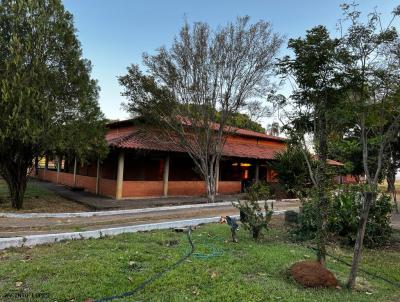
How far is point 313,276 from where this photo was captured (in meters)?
5.50

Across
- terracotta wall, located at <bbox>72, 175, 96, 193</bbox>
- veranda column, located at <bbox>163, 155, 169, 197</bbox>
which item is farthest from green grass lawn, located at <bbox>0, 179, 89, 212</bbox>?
veranda column, located at <bbox>163, 155, 169, 197</bbox>

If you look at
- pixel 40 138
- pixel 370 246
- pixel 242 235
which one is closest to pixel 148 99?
pixel 40 138

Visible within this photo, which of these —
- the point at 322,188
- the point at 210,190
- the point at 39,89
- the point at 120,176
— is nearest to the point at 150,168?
the point at 120,176

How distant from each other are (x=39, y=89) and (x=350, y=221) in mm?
12079

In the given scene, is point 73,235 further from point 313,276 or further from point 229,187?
point 229,187

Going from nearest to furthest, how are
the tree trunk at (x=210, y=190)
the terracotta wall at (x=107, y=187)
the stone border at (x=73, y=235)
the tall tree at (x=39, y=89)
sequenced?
the stone border at (x=73, y=235), the tall tree at (x=39, y=89), the tree trunk at (x=210, y=190), the terracotta wall at (x=107, y=187)

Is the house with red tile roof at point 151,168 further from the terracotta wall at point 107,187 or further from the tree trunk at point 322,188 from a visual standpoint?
the tree trunk at point 322,188

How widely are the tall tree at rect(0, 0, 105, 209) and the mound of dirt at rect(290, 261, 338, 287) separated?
1076 cm

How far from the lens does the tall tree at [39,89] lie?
1274 cm

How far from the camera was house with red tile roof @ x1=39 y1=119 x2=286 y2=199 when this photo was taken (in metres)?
18.8

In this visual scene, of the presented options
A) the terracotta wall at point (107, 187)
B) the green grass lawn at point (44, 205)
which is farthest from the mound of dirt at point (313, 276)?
the terracotta wall at point (107, 187)

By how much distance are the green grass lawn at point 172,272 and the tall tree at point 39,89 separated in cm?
673

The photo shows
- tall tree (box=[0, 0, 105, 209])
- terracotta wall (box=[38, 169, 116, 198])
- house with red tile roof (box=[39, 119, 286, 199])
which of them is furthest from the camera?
terracotta wall (box=[38, 169, 116, 198])

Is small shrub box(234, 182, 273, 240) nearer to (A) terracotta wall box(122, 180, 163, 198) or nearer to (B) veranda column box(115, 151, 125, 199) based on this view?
(B) veranda column box(115, 151, 125, 199)
